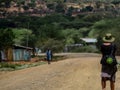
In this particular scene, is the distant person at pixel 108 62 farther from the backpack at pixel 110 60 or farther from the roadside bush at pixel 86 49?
the roadside bush at pixel 86 49

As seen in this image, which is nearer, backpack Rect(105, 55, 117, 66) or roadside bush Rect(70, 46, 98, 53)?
backpack Rect(105, 55, 117, 66)

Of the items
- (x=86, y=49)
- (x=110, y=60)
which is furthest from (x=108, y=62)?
(x=86, y=49)

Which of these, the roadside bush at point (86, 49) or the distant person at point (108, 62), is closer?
the distant person at point (108, 62)

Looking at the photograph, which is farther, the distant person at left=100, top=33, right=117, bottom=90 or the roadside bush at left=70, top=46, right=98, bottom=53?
the roadside bush at left=70, top=46, right=98, bottom=53

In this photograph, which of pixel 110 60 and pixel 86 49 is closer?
pixel 110 60

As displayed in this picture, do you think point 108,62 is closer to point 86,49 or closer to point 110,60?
point 110,60

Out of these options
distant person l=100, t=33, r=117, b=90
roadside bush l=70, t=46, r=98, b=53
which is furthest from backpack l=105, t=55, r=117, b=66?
roadside bush l=70, t=46, r=98, b=53

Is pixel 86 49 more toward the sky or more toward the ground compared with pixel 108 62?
more toward the ground

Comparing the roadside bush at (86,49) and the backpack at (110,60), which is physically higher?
the backpack at (110,60)

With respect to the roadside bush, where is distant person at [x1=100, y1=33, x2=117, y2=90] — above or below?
above

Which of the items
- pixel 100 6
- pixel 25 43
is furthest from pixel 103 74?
pixel 100 6

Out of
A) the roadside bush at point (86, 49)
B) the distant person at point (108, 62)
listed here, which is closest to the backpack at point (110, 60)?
the distant person at point (108, 62)

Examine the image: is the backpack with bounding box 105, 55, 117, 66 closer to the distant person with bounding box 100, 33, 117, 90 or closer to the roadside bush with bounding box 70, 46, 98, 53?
the distant person with bounding box 100, 33, 117, 90

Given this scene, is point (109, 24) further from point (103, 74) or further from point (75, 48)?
point (103, 74)
